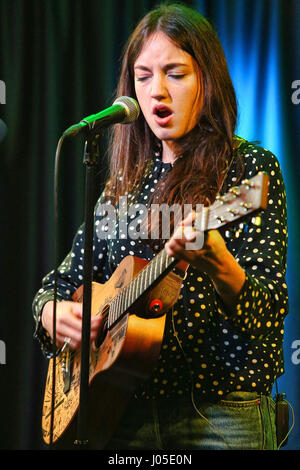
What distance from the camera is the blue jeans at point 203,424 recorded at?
1537 millimetres

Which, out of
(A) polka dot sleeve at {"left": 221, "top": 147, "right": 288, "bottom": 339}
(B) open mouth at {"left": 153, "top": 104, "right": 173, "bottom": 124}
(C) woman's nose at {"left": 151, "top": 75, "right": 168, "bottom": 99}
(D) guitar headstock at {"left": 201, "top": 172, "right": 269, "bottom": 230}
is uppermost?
(C) woman's nose at {"left": 151, "top": 75, "right": 168, "bottom": 99}

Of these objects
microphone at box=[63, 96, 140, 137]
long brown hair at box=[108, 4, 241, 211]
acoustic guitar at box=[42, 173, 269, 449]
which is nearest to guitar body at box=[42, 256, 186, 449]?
acoustic guitar at box=[42, 173, 269, 449]

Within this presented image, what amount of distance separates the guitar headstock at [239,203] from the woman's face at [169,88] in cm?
61

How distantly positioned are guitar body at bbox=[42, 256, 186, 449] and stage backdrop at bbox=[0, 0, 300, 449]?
1.15m

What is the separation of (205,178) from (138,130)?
1.47 feet

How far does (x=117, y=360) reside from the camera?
1.50 m

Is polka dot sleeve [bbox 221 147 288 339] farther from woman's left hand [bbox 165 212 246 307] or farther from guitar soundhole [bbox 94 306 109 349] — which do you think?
guitar soundhole [bbox 94 306 109 349]

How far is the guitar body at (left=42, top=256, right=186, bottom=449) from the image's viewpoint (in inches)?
58.9

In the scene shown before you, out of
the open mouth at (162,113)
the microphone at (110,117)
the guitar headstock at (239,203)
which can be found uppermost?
the open mouth at (162,113)

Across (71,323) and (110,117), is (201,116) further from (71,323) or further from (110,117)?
(71,323)

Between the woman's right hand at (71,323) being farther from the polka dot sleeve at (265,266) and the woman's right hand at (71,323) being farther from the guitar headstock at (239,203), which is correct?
the guitar headstock at (239,203)

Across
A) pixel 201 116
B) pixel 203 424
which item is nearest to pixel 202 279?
pixel 203 424

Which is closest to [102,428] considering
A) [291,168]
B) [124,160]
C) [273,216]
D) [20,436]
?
[273,216]

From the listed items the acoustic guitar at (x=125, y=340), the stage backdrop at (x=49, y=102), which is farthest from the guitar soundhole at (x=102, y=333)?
the stage backdrop at (x=49, y=102)
